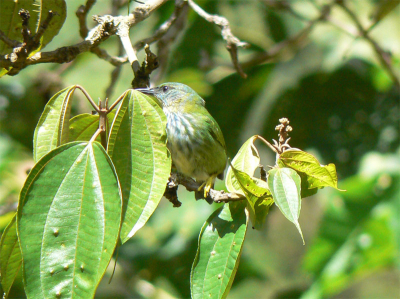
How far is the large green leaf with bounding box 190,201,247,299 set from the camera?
158 cm

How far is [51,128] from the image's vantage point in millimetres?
1649

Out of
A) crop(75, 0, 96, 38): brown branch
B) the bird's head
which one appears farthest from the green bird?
crop(75, 0, 96, 38): brown branch

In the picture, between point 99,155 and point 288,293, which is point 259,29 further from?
point 99,155

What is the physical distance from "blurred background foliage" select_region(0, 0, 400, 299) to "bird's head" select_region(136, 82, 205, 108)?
19.7 inches

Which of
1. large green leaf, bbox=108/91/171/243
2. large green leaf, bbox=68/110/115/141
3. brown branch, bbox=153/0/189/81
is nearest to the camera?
large green leaf, bbox=108/91/171/243

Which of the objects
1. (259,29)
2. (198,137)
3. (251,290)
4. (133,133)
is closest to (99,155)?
(133,133)

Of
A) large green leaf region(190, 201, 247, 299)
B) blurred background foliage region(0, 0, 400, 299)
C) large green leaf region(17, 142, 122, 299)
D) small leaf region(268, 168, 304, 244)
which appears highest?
small leaf region(268, 168, 304, 244)

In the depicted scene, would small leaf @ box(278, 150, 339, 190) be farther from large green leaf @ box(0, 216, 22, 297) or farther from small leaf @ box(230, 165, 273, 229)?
large green leaf @ box(0, 216, 22, 297)

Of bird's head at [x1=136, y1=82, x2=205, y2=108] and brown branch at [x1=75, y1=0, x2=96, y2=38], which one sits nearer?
→ brown branch at [x1=75, y1=0, x2=96, y2=38]

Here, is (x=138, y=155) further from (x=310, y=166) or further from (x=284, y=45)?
(x=284, y=45)

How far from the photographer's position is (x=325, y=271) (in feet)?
12.9

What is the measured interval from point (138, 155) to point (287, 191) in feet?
1.60

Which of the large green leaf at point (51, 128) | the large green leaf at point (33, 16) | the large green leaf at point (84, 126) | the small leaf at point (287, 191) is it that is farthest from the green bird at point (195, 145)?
the small leaf at point (287, 191)

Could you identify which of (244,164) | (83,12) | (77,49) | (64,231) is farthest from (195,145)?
(64,231)
